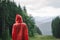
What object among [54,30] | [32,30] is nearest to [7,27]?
[32,30]

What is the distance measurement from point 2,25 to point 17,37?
5576mm

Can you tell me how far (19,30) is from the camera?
6039 mm

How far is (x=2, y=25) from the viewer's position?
11578 millimetres

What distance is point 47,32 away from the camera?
12.0 meters

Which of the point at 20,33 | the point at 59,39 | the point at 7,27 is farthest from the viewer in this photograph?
the point at 59,39

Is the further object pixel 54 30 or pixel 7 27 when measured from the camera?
pixel 54 30

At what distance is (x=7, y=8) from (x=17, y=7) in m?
0.43

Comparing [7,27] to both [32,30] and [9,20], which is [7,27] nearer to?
[9,20]

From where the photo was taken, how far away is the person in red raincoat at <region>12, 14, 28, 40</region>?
598cm

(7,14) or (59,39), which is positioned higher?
(7,14)

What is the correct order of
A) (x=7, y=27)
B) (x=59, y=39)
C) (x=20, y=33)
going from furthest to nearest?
(x=59, y=39)
(x=7, y=27)
(x=20, y=33)

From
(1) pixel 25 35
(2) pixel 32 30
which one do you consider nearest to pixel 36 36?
(2) pixel 32 30

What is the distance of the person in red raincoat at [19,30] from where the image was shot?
598cm

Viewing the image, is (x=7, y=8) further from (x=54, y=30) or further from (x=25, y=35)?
(x=25, y=35)
